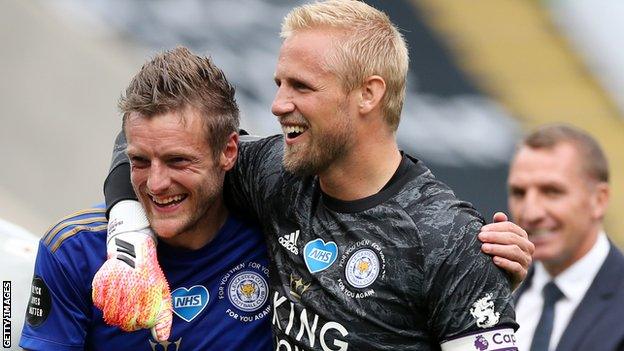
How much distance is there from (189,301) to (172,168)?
1.39 ft

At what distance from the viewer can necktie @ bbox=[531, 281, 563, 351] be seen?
14.7ft

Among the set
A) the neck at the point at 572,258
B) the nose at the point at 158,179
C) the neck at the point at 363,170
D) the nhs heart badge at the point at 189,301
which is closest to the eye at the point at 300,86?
the neck at the point at 363,170

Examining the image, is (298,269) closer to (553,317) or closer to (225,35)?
(553,317)

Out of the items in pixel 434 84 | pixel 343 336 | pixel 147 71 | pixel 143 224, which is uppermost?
pixel 434 84

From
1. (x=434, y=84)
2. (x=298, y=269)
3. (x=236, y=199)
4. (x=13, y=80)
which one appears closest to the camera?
(x=298, y=269)

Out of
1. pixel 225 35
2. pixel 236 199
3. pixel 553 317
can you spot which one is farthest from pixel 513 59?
pixel 236 199

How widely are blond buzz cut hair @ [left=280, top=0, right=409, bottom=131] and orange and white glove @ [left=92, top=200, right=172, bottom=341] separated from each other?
71 centimetres

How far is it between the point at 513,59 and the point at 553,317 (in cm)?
225

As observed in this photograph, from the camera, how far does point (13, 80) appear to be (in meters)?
8.24

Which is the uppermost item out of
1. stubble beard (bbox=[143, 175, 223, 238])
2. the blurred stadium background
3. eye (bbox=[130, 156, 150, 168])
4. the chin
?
the blurred stadium background

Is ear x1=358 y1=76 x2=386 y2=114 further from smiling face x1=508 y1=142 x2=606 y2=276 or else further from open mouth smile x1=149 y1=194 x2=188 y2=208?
smiling face x1=508 y1=142 x2=606 y2=276

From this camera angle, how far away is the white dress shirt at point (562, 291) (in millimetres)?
4512

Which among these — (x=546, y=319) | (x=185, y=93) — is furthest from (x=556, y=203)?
(x=185, y=93)

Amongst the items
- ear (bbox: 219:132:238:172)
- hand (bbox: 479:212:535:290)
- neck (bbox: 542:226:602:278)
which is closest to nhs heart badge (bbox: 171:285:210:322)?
ear (bbox: 219:132:238:172)
